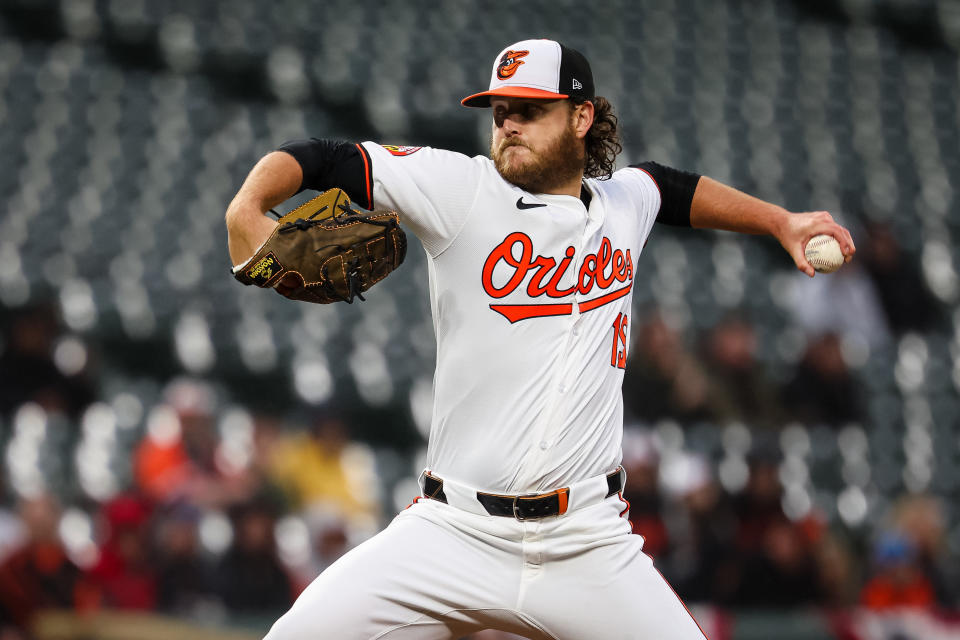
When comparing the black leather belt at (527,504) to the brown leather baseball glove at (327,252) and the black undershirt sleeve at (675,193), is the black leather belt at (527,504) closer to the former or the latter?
the brown leather baseball glove at (327,252)

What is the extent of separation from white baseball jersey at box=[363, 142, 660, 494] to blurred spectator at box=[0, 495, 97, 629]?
3023 mm

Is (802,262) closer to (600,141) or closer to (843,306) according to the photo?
(600,141)

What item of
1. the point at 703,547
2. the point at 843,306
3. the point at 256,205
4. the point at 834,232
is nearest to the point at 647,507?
the point at 703,547

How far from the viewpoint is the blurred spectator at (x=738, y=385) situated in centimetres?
714

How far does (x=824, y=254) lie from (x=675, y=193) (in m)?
0.52

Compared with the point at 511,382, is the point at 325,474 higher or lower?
lower

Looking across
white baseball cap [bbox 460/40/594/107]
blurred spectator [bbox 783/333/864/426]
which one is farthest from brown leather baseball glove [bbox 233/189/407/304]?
blurred spectator [bbox 783/333/864/426]

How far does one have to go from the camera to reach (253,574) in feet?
18.4

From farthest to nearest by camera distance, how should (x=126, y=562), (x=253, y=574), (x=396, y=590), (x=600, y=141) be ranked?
(x=253, y=574)
(x=126, y=562)
(x=600, y=141)
(x=396, y=590)

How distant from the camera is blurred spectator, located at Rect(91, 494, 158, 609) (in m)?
5.44

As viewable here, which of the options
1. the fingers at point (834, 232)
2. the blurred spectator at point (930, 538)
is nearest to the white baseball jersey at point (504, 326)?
the fingers at point (834, 232)

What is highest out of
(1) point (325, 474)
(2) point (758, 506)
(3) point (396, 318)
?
(3) point (396, 318)

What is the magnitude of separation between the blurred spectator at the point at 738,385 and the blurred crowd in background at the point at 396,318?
0.02 meters

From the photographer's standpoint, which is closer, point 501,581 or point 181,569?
point 501,581
